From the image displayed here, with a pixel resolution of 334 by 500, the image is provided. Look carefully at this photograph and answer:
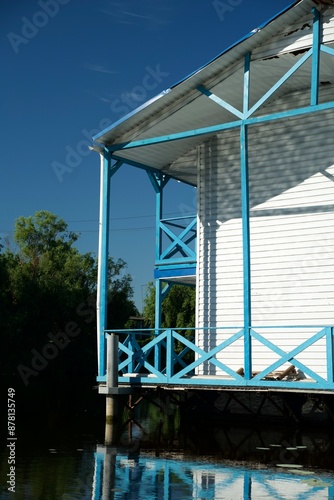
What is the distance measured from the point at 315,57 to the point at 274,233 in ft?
13.4

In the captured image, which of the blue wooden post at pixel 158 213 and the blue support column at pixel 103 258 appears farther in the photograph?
the blue wooden post at pixel 158 213

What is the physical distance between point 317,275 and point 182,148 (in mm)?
4978

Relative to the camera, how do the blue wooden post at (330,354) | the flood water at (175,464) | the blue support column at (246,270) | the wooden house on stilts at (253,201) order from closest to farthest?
the flood water at (175,464) → the blue wooden post at (330,354) → the blue support column at (246,270) → the wooden house on stilts at (253,201)

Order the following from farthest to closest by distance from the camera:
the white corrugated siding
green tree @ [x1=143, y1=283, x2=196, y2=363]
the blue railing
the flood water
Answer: green tree @ [x1=143, y1=283, x2=196, y2=363] < the white corrugated siding < the blue railing < the flood water

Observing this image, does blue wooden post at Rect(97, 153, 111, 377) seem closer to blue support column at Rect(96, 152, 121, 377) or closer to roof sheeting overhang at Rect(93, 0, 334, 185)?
blue support column at Rect(96, 152, 121, 377)

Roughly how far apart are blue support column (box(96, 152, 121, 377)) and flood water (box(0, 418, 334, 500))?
1931mm

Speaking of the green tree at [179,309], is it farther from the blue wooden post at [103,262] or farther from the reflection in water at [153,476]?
the reflection in water at [153,476]

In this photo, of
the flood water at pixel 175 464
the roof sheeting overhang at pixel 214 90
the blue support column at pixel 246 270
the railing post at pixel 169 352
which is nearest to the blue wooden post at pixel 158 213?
the roof sheeting overhang at pixel 214 90

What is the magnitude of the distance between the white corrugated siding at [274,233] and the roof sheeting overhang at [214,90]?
818 millimetres

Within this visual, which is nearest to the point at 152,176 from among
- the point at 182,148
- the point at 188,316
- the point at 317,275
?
the point at 182,148

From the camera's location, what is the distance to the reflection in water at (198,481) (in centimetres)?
934

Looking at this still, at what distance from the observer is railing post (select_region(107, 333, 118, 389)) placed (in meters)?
15.6

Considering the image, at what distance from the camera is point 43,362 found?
36406mm

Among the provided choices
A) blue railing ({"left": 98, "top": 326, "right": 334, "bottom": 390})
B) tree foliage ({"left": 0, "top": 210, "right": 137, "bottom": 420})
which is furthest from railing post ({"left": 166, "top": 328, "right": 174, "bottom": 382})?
tree foliage ({"left": 0, "top": 210, "right": 137, "bottom": 420})
